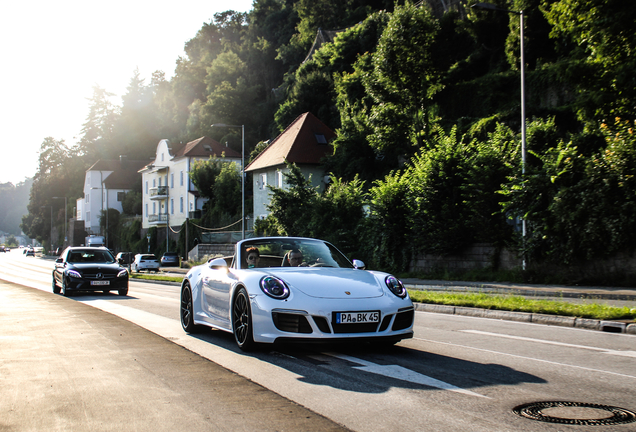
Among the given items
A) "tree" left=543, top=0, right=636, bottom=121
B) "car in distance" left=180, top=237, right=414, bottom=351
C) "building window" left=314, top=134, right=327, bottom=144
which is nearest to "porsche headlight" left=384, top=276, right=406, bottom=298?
"car in distance" left=180, top=237, right=414, bottom=351

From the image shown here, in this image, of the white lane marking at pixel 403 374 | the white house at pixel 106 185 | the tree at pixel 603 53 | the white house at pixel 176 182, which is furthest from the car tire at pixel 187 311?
the white house at pixel 106 185

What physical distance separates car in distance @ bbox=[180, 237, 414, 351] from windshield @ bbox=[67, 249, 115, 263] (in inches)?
539

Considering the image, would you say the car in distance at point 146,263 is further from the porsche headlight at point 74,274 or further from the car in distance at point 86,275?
the porsche headlight at point 74,274

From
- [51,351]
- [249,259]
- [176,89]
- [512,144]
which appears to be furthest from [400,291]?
[176,89]

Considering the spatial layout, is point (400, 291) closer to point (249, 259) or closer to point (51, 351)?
point (249, 259)

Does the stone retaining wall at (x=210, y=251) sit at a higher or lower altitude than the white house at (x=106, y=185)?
lower

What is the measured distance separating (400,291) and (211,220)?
53462 millimetres

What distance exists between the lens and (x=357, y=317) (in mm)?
6863

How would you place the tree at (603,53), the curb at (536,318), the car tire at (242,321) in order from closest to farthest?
1. the car tire at (242,321)
2. the curb at (536,318)
3. the tree at (603,53)

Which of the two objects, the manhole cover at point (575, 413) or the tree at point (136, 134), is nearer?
the manhole cover at point (575, 413)

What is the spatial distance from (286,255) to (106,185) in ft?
329

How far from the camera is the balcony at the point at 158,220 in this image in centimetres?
7431

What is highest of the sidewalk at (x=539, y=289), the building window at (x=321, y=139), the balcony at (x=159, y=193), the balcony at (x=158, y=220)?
the building window at (x=321, y=139)

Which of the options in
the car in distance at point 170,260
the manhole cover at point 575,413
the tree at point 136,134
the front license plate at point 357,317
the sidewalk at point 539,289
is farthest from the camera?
the tree at point 136,134
